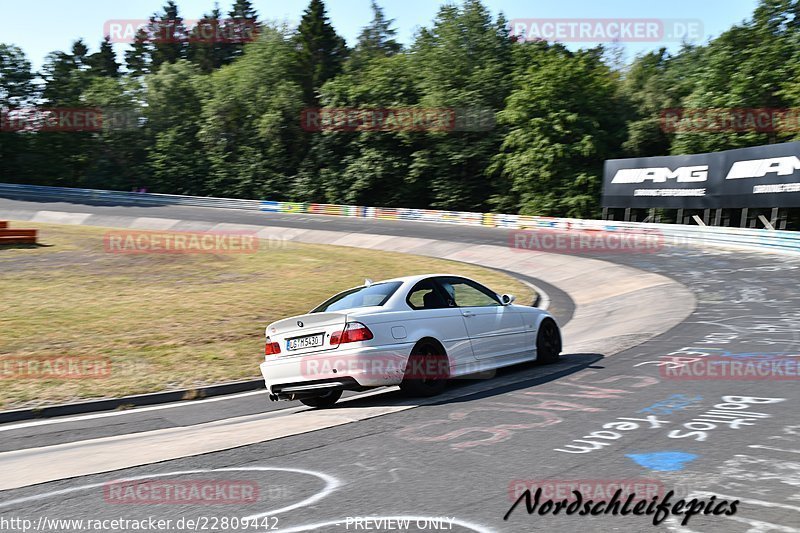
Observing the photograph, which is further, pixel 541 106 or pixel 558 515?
pixel 541 106

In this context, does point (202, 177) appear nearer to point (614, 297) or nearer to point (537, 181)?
point (537, 181)

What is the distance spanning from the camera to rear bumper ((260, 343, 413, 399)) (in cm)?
819

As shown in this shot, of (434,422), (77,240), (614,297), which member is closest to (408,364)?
(434,422)

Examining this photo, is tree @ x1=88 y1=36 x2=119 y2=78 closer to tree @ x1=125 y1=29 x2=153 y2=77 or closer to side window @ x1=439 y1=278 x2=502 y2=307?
tree @ x1=125 y1=29 x2=153 y2=77

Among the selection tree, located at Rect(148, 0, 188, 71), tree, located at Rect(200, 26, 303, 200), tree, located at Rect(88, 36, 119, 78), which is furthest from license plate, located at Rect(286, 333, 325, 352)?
tree, located at Rect(88, 36, 119, 78)

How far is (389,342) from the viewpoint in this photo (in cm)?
837

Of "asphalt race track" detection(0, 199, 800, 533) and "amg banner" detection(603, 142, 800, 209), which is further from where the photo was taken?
"amg banner" detection(603, 142, 800, 209)

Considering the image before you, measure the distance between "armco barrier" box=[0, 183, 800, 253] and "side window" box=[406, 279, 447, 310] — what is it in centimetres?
2068

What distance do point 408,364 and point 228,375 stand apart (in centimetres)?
403

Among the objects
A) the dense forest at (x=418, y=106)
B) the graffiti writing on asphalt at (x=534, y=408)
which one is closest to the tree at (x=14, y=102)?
the dense forest at (x=418, y=106)

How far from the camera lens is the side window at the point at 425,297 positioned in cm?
898

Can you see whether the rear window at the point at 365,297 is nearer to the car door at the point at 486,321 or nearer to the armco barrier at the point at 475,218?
the car door at the point at 486,321

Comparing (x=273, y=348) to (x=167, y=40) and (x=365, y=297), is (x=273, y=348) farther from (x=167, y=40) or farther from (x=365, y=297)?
(x=167, y=40)

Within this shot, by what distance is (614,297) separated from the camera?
2062 centimetres
